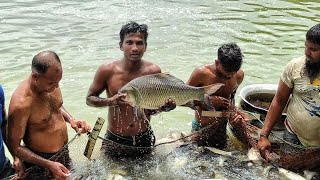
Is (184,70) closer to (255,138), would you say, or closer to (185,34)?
(185,34)

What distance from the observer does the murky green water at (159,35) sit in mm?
9219

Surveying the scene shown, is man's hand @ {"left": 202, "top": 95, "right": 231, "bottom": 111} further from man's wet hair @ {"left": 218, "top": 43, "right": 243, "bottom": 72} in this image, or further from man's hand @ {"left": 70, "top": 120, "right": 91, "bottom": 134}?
man's hand @ {"left": 70, "top": 120, "right": 91, "bottom": 134}

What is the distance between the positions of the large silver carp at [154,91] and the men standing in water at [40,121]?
0.68 m

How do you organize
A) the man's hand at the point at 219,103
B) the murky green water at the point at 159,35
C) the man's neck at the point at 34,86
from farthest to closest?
the murky green water at the point at 159,35
the man's hand at the point at 219,103
the man's neck at the point at 34,86

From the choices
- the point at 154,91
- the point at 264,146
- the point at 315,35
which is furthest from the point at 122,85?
the point at 315,35

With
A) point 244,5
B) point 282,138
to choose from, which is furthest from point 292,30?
point 282,138

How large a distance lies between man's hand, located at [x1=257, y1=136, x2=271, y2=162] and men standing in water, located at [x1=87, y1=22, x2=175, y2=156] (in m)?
1.41

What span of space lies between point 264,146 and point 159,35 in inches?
288

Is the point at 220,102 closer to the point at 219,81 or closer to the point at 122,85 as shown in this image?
the point at 219,81

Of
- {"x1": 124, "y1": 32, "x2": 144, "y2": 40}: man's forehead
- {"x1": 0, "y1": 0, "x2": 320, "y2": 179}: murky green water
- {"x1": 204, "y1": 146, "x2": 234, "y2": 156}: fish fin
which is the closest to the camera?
{"x1": 124, "y1": 32, "x2": 144, "y2": 40}: man's forehead

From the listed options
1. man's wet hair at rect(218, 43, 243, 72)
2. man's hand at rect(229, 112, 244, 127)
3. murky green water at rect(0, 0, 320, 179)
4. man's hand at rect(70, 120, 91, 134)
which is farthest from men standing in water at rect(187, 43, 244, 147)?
man's hand at rect(70, 120, 91, 134)

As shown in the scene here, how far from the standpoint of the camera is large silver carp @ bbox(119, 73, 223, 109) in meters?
4.49

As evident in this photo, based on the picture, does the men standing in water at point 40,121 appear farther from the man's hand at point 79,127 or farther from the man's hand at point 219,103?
the man's hand at point 219,103

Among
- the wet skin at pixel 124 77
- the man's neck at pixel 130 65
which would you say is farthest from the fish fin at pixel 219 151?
→ the man's neck at pixel 130 65
